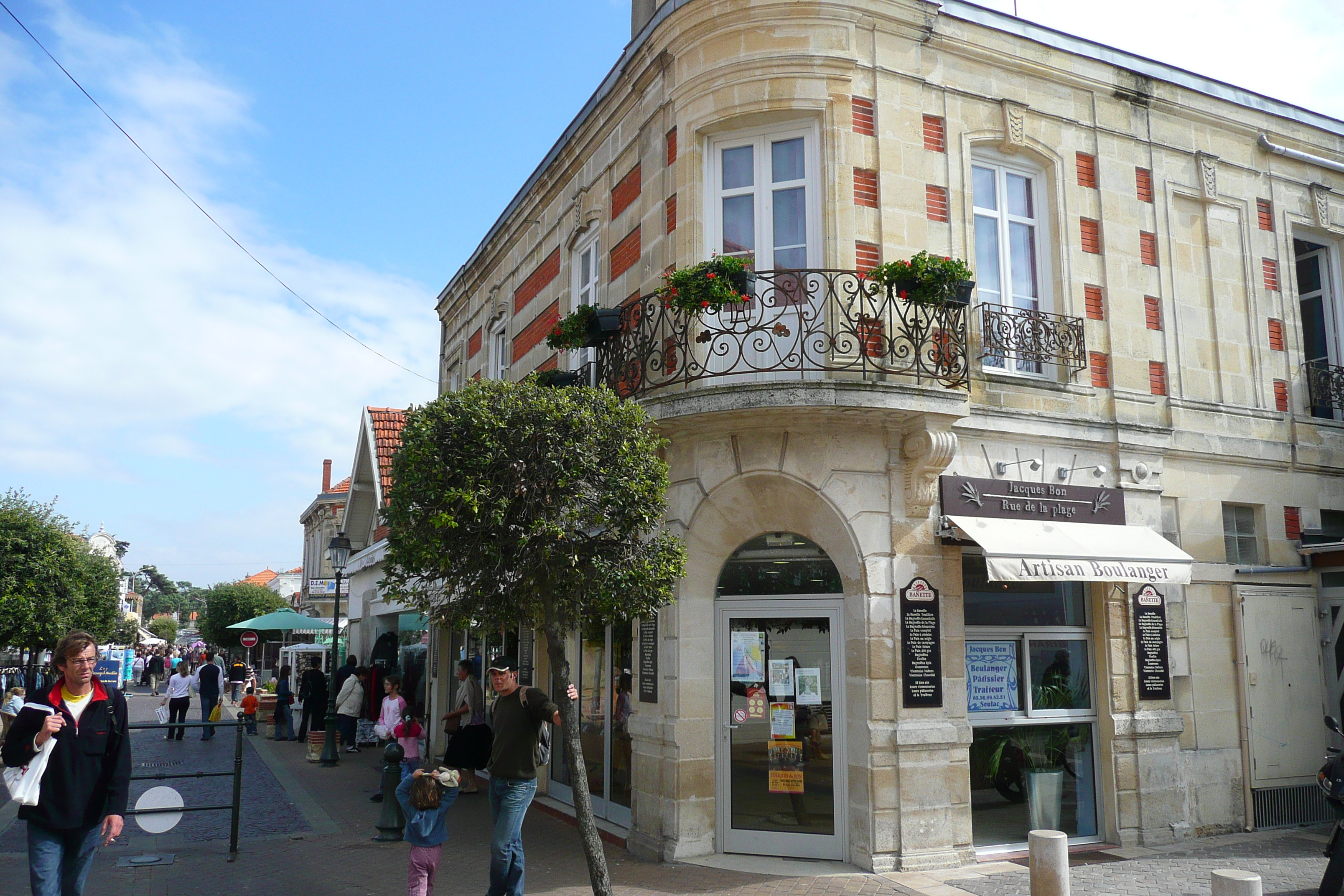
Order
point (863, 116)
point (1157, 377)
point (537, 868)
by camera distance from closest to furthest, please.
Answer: point (537, 868)
point (863, 116)
point (1157, 377)

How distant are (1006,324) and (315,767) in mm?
12530

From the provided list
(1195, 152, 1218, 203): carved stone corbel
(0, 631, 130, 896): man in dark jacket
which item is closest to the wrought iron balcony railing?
(1195, 152, 1218, 203): carved stone corbel

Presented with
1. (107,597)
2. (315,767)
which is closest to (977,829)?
(315,767)

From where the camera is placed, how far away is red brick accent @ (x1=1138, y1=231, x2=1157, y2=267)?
10.4 metres

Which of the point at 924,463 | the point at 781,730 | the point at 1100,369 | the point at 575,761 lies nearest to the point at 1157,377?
the point at 1100,369

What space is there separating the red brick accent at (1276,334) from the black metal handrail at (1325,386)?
391mm

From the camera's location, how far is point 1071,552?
8.62 metres

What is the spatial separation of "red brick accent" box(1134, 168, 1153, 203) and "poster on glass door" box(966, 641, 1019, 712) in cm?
500

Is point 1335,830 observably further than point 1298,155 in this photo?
No

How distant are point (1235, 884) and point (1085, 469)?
15.4 ft

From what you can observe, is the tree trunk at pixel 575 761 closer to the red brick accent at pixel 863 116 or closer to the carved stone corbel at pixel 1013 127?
the red brick accent at pixel 863 116

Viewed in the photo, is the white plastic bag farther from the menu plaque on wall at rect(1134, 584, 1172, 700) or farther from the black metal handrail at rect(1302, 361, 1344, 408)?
the black metal handrail at rect(1302, 361, 1344, 408)

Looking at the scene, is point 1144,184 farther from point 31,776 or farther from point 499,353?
point 31,776

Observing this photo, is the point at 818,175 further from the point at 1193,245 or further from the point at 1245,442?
the point at 1245,442
